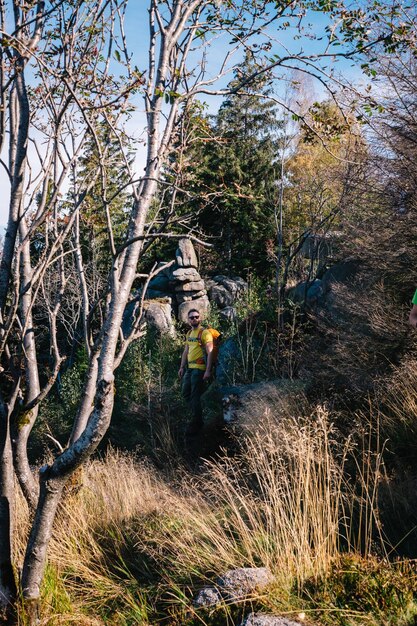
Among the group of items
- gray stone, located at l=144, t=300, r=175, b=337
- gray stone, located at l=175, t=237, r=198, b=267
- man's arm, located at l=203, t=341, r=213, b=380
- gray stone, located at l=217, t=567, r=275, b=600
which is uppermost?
gray stone, located at l=175, t=237, r=198, b=267

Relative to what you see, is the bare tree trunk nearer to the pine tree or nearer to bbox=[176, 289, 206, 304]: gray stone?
bbox=[176, 289, 206, 304]: gray stone

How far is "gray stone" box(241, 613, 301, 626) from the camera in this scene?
3080 millimetres

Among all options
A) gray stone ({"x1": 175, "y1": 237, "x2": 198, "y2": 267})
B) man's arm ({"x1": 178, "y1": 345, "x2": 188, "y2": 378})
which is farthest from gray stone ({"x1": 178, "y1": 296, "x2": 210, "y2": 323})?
man's arm ({"x1": 178, "y1": 345, "x2": 188, "y2": 378})

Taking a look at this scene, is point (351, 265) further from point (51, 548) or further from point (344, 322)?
point (51, 548)

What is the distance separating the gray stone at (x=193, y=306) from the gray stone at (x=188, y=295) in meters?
0.13

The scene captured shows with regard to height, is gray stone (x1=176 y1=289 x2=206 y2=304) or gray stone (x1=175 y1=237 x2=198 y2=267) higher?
gray stone (x1=175 y1=237 x2=198 y2=267)

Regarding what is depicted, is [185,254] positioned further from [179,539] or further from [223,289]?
[179,539]

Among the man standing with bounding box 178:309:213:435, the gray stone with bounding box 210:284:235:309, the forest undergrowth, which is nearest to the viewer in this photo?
the forest undergrowth

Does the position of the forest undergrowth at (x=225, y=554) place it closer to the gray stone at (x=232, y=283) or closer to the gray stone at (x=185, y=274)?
the gray stone at (x=185, y=274)

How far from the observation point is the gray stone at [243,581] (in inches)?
132

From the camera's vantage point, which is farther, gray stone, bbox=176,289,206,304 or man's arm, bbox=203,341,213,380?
gray stone, bbox=176,289,206,304

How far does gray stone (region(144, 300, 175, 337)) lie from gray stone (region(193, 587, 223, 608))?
11524 mm

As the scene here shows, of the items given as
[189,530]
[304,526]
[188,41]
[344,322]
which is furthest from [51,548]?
[344,322]

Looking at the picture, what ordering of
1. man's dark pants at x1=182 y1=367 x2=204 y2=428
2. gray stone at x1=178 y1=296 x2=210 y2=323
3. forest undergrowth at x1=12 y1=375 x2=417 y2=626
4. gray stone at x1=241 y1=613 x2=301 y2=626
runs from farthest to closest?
1. gray stone at x1=178 y1=296 x2=210 y2=323
2. man's dark pants at x1=182 y1=367 x2=204 y2=428
3. forest undergrowth at x1=12 y1=375 x2=417 y2=626
4. gray stone at x1=241 y1=613 x2=301 y2=626
